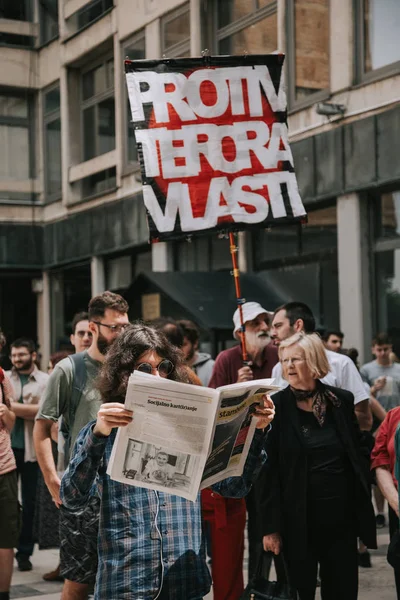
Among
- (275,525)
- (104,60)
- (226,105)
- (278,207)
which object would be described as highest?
(104,60)

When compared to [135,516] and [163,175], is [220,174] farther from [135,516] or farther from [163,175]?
[135,516]

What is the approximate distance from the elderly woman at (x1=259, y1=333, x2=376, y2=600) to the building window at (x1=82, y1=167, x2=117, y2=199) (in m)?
16.4

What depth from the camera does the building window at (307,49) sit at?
15.0m

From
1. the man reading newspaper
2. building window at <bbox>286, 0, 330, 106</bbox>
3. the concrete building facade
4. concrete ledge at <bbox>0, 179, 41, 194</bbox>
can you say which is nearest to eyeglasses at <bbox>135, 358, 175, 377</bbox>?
the man reading newspaper

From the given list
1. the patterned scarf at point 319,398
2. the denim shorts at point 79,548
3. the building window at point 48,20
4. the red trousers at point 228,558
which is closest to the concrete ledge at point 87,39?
the building window at point 48,20

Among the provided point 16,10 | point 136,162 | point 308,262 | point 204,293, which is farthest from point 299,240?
point 16,10

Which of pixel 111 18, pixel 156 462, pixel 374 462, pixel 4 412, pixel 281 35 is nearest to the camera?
pixel 156 462

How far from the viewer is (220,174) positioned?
7672 mm

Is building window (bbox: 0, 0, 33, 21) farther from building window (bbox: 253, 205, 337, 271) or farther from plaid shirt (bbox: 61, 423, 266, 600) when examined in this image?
plaid shirt (bbox: 61, 423, 266, 600)

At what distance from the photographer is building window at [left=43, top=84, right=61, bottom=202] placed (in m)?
24.7

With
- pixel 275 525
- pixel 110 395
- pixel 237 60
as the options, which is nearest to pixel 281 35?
pixel 237 60

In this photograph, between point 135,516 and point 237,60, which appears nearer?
point 135,516

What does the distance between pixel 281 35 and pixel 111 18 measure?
265 inches

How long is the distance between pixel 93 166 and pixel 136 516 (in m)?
19.3
